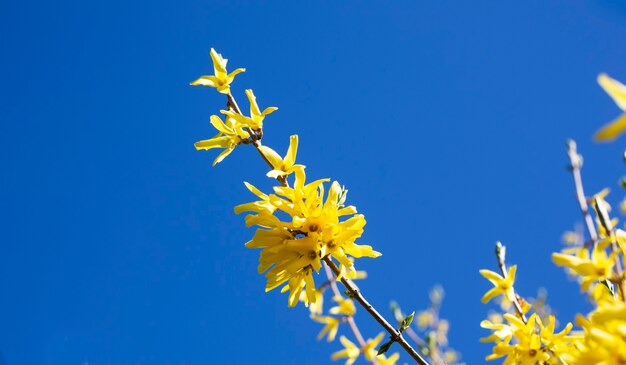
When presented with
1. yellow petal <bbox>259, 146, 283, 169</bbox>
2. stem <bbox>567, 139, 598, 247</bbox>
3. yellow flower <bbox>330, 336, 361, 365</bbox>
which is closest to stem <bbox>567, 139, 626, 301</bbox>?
stem <bbox>567, 139, 598, 247</bbox>

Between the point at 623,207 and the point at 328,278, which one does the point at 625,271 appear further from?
the point at 623,207

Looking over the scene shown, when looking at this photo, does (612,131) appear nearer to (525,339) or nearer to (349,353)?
(525,339)

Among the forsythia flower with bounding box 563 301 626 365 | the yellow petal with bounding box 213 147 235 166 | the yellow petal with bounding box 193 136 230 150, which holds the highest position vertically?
the yellow petal with bounding box 193 136 230 150

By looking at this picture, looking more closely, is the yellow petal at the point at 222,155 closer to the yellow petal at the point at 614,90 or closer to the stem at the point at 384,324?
the stem at the point at 384,324

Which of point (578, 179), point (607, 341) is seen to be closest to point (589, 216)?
point (578, 179)

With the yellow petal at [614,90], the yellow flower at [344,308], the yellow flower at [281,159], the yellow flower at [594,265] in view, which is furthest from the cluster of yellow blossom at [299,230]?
the yellow flower at [344,308]

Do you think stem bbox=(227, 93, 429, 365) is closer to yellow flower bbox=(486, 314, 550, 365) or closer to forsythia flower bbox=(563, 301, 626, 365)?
yellow flower bbox=(486, 314, 550, 365)
